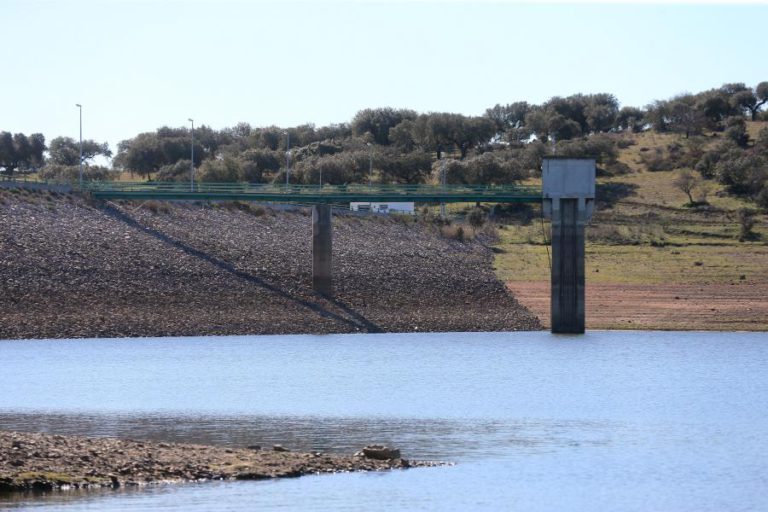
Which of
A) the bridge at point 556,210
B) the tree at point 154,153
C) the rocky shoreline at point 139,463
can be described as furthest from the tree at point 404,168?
the rocky shoreline at point 139,463

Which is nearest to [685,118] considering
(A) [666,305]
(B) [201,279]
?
(A) [666,305]

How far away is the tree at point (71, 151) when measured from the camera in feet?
562

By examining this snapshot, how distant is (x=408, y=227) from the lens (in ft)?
349

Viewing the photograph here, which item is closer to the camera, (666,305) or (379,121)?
(666,305)

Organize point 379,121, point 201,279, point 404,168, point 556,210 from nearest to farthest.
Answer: point 556,210 → point 201,279 → point 404,168 → point 379,121

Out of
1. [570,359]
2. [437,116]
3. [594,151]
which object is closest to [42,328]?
[570,359]

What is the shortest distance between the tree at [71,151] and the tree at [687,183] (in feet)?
262

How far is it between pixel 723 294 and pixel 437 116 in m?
95.0

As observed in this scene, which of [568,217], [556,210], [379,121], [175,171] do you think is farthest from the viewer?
[379,121]

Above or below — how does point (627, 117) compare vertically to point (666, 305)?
above

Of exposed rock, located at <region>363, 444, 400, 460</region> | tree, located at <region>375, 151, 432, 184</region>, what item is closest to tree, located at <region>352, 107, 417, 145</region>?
tree, located at <region>375, 151, 432, 184</region>

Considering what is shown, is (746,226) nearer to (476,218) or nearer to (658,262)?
(658,262)

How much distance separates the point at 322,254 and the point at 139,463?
49.2m

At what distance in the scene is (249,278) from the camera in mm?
79750
